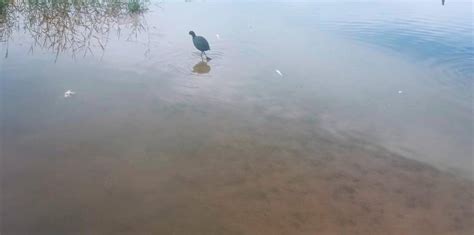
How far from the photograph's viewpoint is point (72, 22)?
26.9 feet

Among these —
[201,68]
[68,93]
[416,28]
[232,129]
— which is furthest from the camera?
[416,28]

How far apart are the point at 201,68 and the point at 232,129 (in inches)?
83.6

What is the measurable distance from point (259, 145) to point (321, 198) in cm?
101

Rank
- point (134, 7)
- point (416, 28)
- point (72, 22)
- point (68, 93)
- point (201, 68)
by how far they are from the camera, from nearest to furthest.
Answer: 1. point (68, 93)
2. point (201, 68)
3. point (72, 22)
4. point (416, 28)
5. point (134, 7)

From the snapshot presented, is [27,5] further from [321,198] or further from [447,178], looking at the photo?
[447,178]

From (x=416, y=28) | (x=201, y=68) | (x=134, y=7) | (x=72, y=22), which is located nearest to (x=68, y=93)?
(x=201, y=68)

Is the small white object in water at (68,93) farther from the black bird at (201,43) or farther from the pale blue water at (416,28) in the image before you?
the pale blue water at (416,28)

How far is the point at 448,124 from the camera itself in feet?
16.4

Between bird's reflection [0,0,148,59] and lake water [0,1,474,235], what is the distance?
55 mm

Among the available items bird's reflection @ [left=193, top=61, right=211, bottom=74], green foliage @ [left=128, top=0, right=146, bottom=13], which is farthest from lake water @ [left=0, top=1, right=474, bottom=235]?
green foliage @ [left=128, top=0, right=146, bottom=13]

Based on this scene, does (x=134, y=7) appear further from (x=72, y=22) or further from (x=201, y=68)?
(x=201, y=68)

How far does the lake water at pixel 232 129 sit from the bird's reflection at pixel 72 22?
2.2 inches

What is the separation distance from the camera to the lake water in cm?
343

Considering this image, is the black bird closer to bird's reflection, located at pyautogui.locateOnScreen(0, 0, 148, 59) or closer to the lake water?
the lake water
